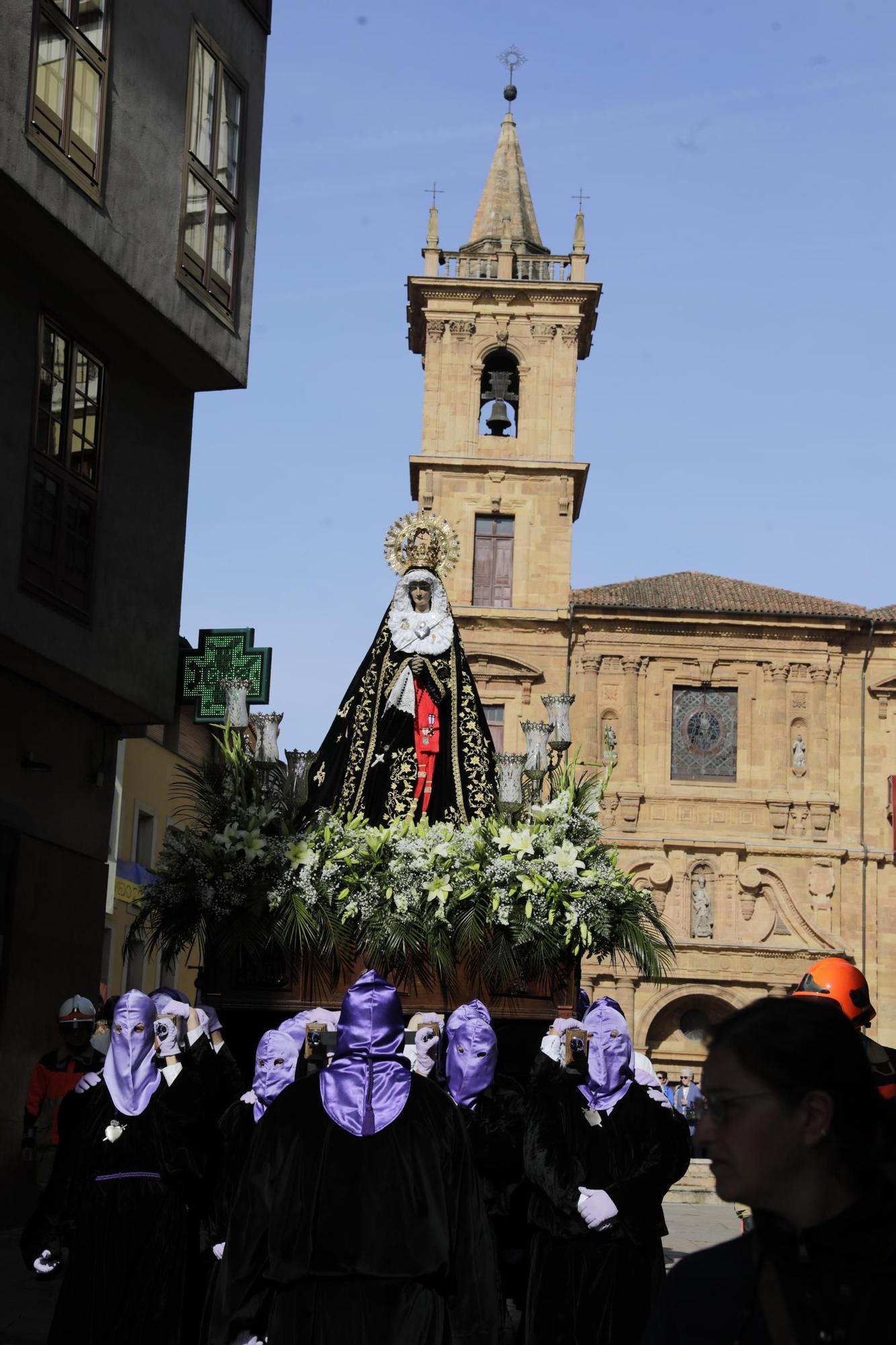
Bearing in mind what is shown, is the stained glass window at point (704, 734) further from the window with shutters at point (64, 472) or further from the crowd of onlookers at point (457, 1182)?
the crowd of onlookers at point (457, 1182)

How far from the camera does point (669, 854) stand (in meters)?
44.6

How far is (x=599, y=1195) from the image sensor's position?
739 cm

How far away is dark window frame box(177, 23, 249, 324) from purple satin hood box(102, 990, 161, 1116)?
931 cm

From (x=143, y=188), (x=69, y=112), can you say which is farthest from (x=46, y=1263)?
(x=143, y=188)

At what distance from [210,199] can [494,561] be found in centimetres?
2934

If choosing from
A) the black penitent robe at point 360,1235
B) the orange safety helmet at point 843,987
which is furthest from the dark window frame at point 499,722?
the black penitent robe at point 360,1235

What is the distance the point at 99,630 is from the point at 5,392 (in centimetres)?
240

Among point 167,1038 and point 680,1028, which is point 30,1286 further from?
point 680,1028

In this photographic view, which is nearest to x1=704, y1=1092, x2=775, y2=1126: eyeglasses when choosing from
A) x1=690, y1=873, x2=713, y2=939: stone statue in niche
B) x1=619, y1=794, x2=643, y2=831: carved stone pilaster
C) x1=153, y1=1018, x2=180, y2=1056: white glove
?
x1=153, y1=1018, x2=180, y2=1056: white glove

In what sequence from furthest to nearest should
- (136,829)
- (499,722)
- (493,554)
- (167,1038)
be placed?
(493,554) < (499,722) < (136,829) < (167,1038)

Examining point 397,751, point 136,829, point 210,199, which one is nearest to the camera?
point 397,751

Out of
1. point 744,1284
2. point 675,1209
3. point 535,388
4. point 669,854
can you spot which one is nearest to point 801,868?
point 669,854

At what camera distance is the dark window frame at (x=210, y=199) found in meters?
16.3

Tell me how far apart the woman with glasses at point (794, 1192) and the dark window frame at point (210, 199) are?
1405 centimetres
